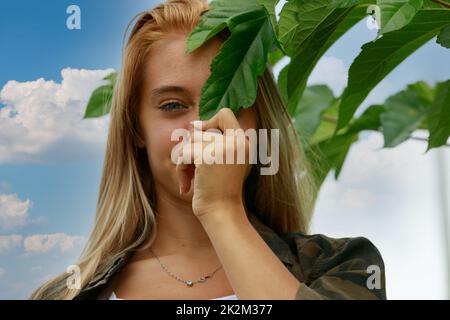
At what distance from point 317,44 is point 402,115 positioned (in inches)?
16.0

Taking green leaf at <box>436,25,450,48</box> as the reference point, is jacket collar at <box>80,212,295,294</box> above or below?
below

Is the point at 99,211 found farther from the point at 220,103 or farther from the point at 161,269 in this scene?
the point at 220,103

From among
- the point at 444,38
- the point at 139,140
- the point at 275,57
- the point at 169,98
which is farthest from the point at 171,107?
the point at 444,38

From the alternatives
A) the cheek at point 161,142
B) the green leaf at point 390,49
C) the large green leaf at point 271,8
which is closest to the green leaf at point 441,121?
the green leaf at point 390,49

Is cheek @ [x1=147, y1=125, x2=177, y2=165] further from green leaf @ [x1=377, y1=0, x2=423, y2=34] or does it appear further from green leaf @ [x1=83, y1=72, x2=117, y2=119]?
green leaf @ [x1=377, y1=0, x2=423, y2=34]

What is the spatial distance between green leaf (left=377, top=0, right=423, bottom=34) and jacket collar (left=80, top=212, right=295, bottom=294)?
1.13 ft

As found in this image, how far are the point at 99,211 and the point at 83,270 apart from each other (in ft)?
0.31

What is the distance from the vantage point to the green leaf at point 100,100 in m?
0.98

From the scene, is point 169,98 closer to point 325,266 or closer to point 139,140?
point 139,140

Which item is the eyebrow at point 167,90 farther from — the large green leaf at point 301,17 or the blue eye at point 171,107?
the large green leaf at point 301,17

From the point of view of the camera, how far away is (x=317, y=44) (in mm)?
619

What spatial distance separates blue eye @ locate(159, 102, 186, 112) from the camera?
781 mm

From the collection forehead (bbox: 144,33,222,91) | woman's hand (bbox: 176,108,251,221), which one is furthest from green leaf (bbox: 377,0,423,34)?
forehead (bbox: 144,33,222,91)
